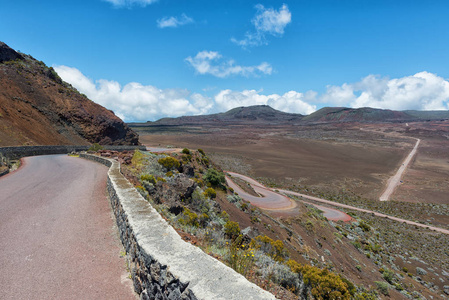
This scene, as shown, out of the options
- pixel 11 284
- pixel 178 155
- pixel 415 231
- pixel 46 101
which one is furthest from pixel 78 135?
pixel 415 231

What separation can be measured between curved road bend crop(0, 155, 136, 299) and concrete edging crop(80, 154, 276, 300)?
58 centimetres

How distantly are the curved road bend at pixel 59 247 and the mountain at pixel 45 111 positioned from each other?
996 inches

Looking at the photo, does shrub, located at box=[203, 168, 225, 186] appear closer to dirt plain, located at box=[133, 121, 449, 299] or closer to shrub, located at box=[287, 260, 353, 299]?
dirt plain, located at box=[133, 121, 449, 299]

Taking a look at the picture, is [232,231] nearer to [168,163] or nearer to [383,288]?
[168,163]

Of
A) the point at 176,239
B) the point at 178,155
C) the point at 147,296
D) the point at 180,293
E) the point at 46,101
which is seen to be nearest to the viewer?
the point at 180,293

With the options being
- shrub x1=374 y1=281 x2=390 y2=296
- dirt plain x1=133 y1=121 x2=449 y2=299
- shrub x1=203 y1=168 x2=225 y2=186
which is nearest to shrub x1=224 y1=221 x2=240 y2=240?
shrub x1=203 y1=168 x2=225 y2=186

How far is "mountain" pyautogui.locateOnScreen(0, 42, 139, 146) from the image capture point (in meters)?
30.5

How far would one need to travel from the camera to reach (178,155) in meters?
20.6

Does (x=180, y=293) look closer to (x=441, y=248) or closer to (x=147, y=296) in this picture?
(x=147, y=296)

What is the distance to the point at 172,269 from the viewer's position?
2.99 m

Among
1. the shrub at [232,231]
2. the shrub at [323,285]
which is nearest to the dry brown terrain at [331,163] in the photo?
the shrub at [232,231]

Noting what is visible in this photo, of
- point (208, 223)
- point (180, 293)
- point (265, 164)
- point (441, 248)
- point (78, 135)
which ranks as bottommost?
point (441, 248)

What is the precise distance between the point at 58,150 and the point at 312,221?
29443 mm

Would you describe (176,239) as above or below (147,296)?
above
